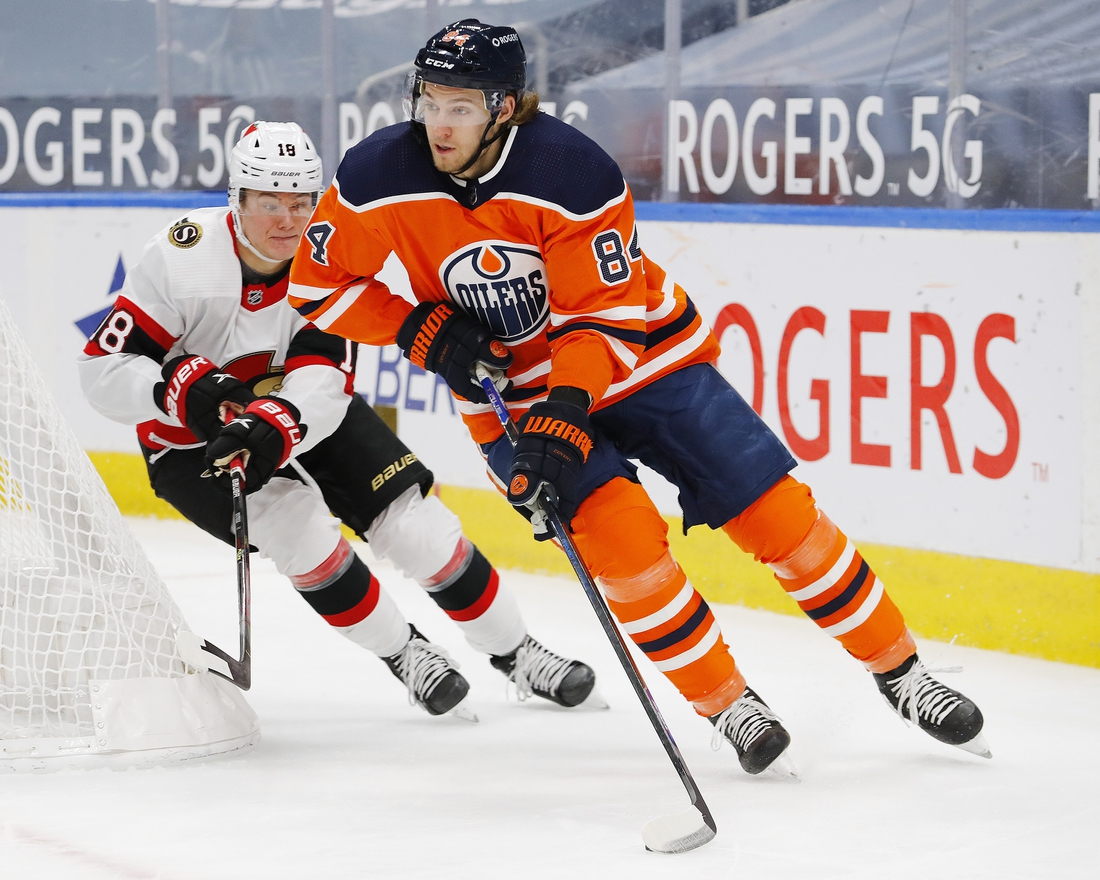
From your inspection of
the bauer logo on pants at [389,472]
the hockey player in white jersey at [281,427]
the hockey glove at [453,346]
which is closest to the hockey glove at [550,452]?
the hockey glove at [453,346]

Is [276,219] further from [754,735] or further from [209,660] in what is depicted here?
[754,735]

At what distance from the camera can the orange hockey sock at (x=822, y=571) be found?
97.1 inches

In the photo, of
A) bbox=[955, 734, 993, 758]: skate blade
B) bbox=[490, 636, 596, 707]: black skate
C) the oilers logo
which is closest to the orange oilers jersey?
the oilers logo

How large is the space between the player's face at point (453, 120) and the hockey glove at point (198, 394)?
23.9 inches

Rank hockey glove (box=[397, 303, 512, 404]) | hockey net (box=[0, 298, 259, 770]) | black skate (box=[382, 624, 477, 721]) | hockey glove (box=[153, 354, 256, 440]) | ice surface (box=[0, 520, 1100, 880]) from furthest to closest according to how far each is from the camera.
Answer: black skate (box=[382, 624, 477, 721]) → hockey glove (box=[153, 354, 256, 440]) → hockey net (box=[0, 298, 259, 770]) → hockey glove (box=[397, 303, 512, 404]) → ice surface (box=[0, 520, 1100, 880])

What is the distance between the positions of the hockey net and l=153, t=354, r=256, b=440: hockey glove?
0.20 m

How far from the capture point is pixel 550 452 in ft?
7.43

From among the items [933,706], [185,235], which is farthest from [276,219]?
[933,706]

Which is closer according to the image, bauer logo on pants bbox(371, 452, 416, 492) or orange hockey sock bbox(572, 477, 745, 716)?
orange hockey sock bbox(572, 477, 745, 716)

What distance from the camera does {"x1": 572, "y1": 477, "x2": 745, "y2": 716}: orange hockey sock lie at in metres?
2.36

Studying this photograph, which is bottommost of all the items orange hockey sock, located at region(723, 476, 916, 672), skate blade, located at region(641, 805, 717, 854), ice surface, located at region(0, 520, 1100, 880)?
ice surface, located at region(0, 520, 1100, 880)

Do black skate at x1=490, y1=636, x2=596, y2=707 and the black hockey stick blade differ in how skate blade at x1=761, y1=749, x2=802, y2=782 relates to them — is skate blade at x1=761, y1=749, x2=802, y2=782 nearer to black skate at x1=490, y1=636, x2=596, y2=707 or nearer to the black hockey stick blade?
black skate at x1=490, y1=636, x2=596, y2=707

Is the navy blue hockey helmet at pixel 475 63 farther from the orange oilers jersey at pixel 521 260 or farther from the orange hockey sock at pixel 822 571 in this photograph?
the orange hockey sock at pixel 822 571

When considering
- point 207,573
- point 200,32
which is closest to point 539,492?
point 207,573
